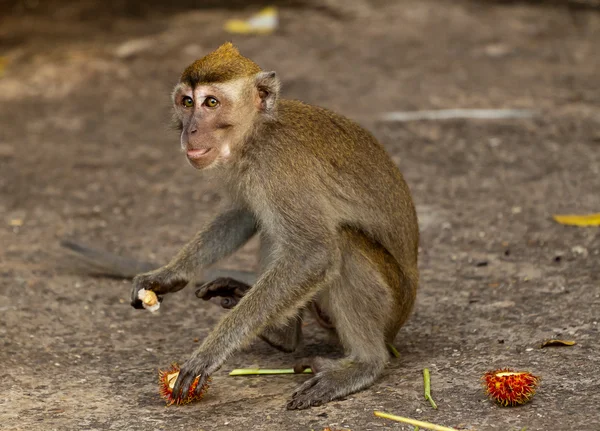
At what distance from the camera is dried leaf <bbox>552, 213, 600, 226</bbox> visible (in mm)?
5973

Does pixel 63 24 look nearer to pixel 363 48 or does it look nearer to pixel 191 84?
pixel 363 48

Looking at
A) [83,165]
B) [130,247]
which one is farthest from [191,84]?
[83,165]

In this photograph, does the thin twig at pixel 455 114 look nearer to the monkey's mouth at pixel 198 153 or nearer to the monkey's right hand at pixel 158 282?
the monkey's right hand at pixel 158 282

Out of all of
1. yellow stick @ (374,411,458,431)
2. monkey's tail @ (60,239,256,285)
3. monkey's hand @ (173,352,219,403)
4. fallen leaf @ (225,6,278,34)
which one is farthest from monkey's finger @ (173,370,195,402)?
fallen leaf @ (225,6,278,34)

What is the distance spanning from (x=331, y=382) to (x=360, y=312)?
33cm

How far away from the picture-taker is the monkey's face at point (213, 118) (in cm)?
427

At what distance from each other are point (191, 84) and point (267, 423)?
1428 mm

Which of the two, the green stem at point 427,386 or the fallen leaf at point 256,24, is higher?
the fallen leaf at point 256,24

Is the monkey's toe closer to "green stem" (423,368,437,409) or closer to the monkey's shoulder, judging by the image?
"green stem" (423,368,437,409)

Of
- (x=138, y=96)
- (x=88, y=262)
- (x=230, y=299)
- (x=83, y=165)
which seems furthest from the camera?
(x=138, y=96)

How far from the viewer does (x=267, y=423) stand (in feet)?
12.9

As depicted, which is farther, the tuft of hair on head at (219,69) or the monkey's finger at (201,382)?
the tuft of hair on head at (219,69)

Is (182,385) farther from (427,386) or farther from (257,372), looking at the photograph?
(427,386)

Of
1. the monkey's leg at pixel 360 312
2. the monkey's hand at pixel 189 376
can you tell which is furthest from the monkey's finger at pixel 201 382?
the monkey's leg at pixel 360 312
